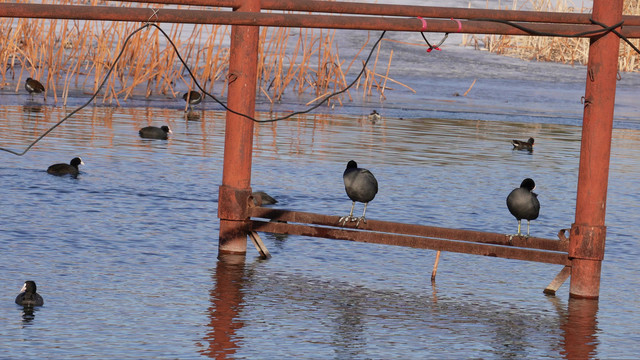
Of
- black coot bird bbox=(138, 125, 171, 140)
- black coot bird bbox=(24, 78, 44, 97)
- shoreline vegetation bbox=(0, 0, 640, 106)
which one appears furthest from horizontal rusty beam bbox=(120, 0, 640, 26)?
black coot bird bbox=(24, 78, 44, 97)

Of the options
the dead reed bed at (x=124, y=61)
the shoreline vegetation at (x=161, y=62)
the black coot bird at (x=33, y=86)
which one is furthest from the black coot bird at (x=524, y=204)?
the black coot bird at (x=33, y=86)

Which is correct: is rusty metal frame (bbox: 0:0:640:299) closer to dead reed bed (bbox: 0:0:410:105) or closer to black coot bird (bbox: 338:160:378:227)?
black coot bird (bbox: 338:160:378:227)

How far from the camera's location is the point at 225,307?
6.20m

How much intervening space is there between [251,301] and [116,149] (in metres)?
7.72

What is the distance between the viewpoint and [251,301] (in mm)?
6391

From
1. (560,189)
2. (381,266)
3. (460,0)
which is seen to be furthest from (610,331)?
(460,0)

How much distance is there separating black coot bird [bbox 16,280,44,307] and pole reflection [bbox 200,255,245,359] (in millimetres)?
952

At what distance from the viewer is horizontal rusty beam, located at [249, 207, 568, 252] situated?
720 cm

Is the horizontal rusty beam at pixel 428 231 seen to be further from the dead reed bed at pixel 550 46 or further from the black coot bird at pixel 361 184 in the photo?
the dead reed bed at pixel 550 46

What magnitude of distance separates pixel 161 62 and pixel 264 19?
1593cm

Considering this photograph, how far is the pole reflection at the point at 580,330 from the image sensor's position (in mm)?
5680

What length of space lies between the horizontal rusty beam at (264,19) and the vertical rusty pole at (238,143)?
4.09 feet

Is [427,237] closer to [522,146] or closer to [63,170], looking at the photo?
[63,170]

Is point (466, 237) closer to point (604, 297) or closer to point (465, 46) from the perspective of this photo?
point (604, 297)
